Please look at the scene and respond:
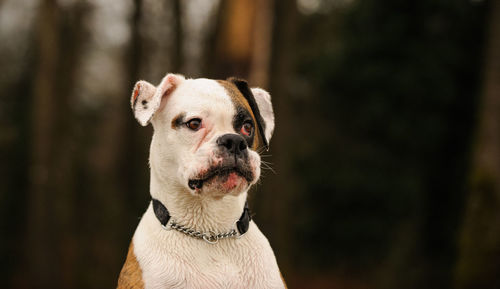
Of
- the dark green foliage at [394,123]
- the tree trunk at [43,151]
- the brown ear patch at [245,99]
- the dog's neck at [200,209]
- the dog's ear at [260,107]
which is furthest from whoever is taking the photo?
the dark green foliage at [394,123]

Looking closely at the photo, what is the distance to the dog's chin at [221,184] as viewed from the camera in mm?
3348

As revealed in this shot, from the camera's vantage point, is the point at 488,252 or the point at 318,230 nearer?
the point at 488,252

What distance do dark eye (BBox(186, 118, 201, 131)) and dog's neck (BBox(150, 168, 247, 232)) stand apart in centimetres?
45

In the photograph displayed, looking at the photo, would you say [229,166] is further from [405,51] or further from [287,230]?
[405,51]

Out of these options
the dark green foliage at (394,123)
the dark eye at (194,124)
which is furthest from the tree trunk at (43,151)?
the dark eye at (194,124)

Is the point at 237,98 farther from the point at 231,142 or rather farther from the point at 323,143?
the point at 323,143

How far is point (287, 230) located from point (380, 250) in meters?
7.02

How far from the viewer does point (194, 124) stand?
355 cm

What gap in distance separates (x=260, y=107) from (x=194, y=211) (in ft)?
3.40

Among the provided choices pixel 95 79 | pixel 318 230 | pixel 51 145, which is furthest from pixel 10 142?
pixel 318 230

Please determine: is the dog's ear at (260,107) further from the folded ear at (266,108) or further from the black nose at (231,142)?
the black nose at (231,142)

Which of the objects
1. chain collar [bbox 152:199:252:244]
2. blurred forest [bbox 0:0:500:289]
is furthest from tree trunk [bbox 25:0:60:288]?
chain collar [bbox 152:199:252:244]

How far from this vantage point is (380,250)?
16.4 metres

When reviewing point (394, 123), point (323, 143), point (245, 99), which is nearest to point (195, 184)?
point (245, 99)
